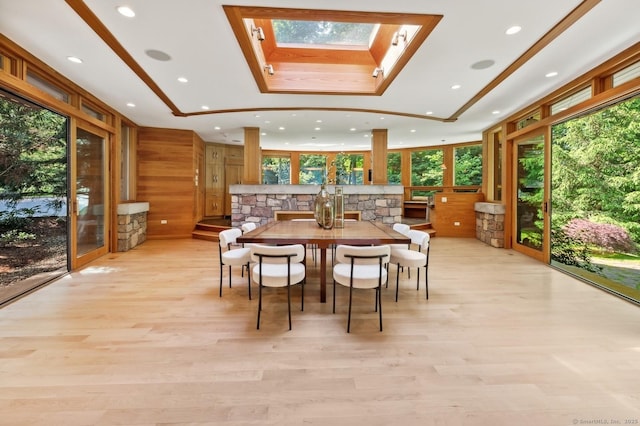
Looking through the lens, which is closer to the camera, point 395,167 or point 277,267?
point 277,267

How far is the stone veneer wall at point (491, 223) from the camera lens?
5.76 meters

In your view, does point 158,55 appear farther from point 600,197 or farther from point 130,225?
point 600,197

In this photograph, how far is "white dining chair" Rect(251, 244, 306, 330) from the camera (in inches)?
90.9

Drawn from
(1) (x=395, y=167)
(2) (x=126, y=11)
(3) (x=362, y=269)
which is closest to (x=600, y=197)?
(3) (x=362, y=269)

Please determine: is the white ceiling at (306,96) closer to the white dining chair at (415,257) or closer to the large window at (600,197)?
the large window at (600,197)

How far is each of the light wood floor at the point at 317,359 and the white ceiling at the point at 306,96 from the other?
269cm

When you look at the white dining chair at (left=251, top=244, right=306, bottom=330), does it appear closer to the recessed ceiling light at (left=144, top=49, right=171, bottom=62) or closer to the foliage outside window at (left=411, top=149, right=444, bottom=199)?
the recessed ceiling light at (left=144, top=49, right=171, bottom=62)

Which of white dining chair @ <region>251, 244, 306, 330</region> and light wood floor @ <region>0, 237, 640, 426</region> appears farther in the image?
white dining chair @ <region>251, 244, 306, 330</region>

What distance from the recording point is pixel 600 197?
386 centimetres

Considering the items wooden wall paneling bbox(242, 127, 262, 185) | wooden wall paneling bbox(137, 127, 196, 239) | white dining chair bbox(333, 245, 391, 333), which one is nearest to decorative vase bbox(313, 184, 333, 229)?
white dining chair bbox(333, 245, 391, 333)

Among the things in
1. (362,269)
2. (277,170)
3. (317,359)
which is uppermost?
(277,170)

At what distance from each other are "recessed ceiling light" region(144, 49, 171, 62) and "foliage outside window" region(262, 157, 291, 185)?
744cm

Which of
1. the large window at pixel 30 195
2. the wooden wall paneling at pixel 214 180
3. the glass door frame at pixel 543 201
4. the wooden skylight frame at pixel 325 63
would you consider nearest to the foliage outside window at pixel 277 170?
the wooden wall paneling at pixel 214 180

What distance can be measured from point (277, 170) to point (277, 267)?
336 inches
